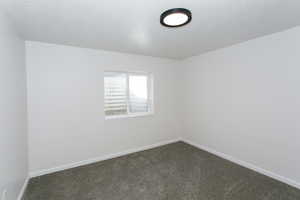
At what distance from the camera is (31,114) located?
223cm

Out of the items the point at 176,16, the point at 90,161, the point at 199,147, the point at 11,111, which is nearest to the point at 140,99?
the point at 90,161

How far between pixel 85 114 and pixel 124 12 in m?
1.91

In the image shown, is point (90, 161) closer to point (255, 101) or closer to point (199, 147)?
point (199, 147)

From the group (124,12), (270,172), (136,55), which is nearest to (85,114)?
(136,55)

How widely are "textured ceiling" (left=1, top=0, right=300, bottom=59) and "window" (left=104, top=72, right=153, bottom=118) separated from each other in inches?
30.9

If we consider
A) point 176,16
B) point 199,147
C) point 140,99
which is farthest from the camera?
point 140,99

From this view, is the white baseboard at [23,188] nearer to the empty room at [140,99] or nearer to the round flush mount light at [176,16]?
the empty room at [140,99]

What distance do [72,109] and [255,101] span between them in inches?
125

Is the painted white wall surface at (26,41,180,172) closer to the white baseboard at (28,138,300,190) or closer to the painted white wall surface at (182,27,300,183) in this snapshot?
the white baseboard at (28,138,300,190)

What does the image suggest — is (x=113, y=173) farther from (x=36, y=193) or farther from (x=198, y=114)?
(x=198, y=114)

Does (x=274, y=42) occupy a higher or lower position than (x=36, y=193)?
higher

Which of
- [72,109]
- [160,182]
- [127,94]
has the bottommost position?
[160,182]

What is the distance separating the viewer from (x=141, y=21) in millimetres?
1715

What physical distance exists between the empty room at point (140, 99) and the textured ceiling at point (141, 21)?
0.05 ft
